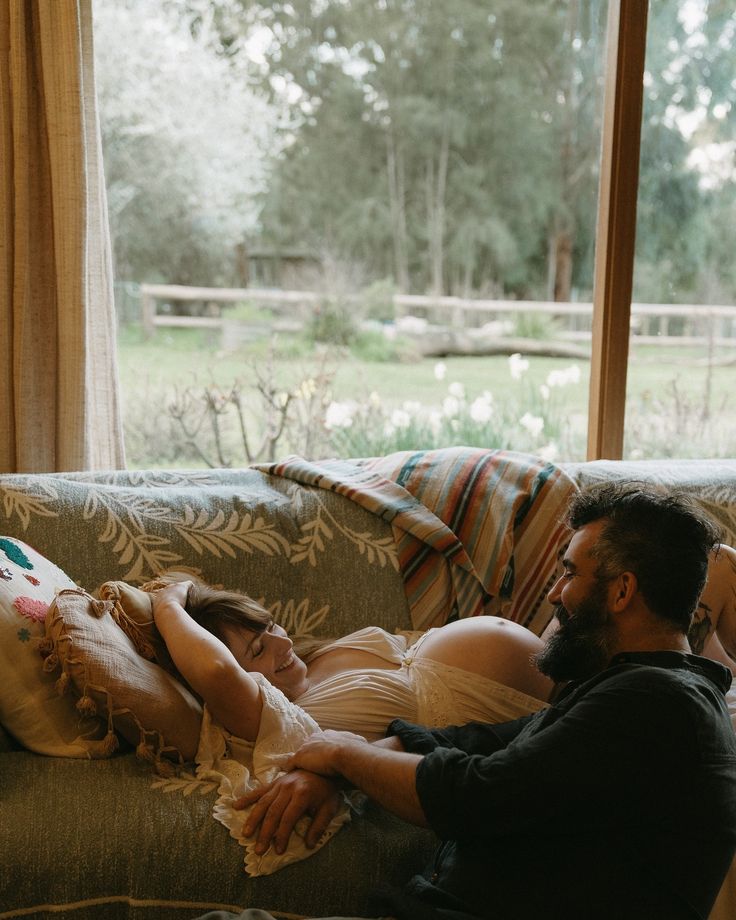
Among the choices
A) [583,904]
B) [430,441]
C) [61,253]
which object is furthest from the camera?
[430,441]

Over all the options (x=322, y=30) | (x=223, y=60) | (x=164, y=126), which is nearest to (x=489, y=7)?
(x=322, y=30)

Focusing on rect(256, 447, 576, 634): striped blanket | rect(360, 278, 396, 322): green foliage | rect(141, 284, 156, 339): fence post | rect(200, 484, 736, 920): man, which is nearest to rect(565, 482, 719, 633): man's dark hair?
rect(200, 484, 736, 920): man

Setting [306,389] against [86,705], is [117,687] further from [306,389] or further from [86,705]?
[306,389]

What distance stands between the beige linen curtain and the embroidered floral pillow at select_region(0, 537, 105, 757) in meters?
0.86

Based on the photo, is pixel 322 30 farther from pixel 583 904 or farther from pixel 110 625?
Result: pixel 583 904

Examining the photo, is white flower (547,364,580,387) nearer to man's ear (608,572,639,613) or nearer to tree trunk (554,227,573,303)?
tree trunk (554,227,573,303)

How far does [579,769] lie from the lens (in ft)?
4.30

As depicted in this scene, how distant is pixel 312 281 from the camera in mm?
3064

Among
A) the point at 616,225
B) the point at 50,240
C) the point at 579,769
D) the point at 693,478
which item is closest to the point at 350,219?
the point at 616,225

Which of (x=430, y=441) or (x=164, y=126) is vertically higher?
(x=164, y=126)

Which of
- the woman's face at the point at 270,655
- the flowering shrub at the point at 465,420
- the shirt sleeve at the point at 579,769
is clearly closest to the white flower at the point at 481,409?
the flowering shrub at the point at 465,420

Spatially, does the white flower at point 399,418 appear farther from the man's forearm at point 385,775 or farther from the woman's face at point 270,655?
the man's forearm at point 385,775

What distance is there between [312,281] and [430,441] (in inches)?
24.6

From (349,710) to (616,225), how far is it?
1798 mm
